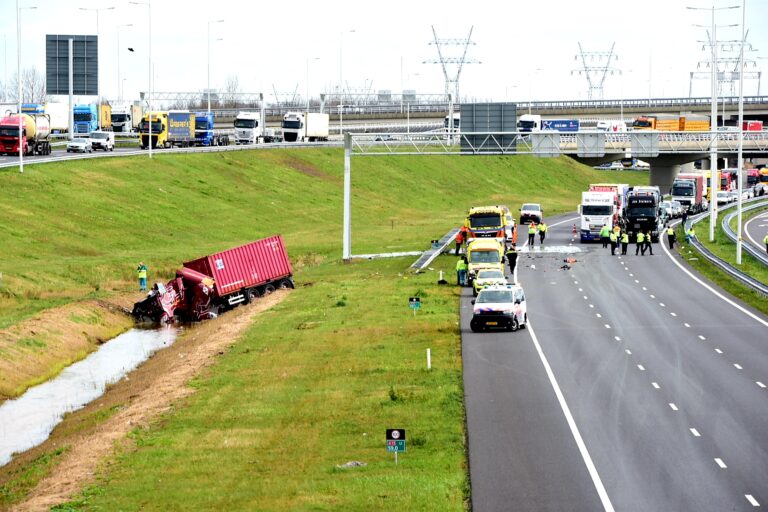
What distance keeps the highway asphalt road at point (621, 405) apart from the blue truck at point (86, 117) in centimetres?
9009

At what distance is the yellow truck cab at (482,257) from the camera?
58.8 m

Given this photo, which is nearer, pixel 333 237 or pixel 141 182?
pixel 333 237

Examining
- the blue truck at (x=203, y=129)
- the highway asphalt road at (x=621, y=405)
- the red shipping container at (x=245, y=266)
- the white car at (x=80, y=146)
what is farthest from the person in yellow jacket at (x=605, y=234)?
the blue truck at (x=203, y=129)

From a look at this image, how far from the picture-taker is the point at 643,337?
4403 cm

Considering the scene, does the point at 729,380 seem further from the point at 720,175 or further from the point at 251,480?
the point at 720,175

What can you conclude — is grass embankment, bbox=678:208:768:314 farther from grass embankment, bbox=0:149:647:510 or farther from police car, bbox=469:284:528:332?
grass embankment, bbox=0:149:647:510

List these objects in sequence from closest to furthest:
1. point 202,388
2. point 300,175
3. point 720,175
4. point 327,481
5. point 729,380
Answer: point 327,481 < point 729,380 < point 202,388 < point 300,175 < point 720,175

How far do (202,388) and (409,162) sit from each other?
109 m

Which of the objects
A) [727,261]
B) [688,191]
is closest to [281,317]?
[727,261]

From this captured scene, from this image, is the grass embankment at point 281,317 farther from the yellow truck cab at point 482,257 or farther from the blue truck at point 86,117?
the blue truck at point 86,117

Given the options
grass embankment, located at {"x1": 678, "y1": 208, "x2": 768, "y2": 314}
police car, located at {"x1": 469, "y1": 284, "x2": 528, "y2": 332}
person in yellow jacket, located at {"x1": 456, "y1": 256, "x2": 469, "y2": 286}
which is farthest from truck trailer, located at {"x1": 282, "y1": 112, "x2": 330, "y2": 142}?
police car, located at {"x1": 469, "y1": 284, "x2": 528, "y2": 332}

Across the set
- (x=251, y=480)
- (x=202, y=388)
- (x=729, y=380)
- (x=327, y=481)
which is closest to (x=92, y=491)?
(x=251, y=480)

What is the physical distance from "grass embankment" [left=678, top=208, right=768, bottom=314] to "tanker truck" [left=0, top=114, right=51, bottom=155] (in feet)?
165

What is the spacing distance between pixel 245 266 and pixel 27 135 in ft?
163
